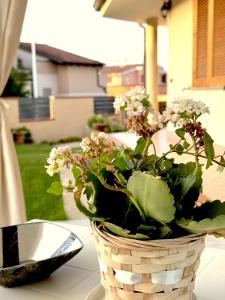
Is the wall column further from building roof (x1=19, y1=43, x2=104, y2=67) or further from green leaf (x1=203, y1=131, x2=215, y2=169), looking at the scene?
green leaf (x1=203, y1=131, x2=215, y2=169)

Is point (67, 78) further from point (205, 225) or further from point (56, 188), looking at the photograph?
point (205, 225)

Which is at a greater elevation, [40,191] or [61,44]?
[61,44]

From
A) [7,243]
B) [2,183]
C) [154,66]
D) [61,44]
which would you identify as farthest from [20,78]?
[7,243]

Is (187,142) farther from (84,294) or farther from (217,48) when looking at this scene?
(217,48)

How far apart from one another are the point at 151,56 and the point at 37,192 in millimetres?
2711

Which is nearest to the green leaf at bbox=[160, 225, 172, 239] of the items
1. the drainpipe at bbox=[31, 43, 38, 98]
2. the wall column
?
the wall column

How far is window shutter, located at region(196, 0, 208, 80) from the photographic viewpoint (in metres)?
3.21


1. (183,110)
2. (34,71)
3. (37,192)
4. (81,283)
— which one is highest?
(34,71)

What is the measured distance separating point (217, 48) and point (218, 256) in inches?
99.5

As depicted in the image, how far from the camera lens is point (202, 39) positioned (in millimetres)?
3285

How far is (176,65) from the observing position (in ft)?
13.6

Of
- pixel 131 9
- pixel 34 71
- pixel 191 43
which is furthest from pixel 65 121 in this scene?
pixel 191 43

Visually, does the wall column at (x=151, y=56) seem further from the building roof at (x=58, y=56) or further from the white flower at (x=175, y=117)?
the white flower at (x=175, y=117)

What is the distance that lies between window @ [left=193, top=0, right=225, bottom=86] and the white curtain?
6.06ft
